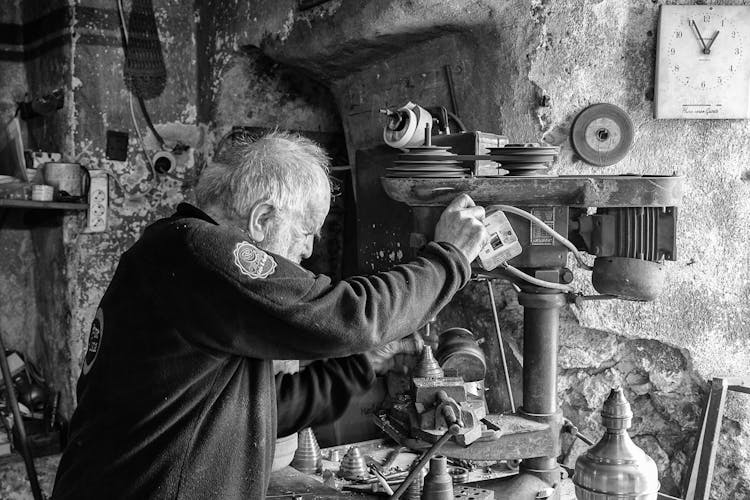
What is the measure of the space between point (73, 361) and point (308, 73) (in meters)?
1.69

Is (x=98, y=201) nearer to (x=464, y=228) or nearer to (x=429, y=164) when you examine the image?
(x=429, y=164)

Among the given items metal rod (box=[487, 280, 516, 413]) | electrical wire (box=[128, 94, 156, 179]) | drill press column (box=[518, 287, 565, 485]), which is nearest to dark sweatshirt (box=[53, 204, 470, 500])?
drill press column (box=[518, 287, 565, 485])

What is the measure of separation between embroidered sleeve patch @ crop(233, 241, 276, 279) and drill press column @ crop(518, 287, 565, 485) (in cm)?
76

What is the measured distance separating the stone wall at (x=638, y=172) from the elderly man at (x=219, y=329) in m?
1.13

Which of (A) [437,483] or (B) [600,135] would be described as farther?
(B) [600,135]

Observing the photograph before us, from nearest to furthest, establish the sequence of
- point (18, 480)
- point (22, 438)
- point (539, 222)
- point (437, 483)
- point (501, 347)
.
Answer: point (437, 483), point (539, 222), point (501, 347), point (22, 438), point (18, 480)

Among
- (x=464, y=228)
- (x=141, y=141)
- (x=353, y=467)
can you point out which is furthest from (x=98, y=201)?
(x=464, y=228)

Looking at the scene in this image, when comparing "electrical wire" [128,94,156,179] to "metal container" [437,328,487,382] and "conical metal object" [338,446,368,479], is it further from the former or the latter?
"metal container" [437,328,487,382]

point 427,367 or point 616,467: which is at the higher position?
point 427,367

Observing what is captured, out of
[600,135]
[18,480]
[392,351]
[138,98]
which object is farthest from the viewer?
[138,98]

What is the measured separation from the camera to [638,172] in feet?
8.63

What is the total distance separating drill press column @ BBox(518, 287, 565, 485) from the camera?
6.76 ft

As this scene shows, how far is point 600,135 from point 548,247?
809 millimetres

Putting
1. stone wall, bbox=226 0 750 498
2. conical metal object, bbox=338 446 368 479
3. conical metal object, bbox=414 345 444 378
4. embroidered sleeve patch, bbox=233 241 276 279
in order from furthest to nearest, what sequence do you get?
stone wall, bbox=226 0 750 498
conical metal object, bbox=338 446 368 479
conical metal object, bbox=414 345 444 378
embroidered sleeve patch, bbox=233 241 276 279
